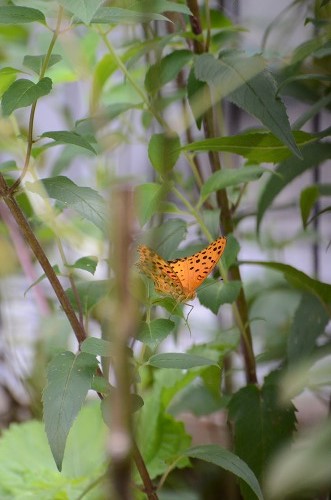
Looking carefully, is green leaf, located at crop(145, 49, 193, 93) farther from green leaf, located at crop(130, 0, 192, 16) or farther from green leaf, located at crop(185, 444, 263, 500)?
green leaf, located at crop(185, 444, 263, 500)

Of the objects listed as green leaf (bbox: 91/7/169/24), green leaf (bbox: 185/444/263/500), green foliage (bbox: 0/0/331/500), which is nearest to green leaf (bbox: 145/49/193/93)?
green foliage (bbox: 0/0/331/500)

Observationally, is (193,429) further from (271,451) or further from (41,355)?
(271,451)

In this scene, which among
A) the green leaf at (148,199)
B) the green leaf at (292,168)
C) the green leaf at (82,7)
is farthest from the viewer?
the green leaf at (292,168)

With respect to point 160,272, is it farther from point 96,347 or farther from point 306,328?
point 306,328

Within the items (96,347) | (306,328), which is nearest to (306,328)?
(306,328)

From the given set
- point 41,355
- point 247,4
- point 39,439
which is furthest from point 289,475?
point 247,4

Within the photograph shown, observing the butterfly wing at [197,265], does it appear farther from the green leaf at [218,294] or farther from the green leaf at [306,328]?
the green leaf at [306,328]

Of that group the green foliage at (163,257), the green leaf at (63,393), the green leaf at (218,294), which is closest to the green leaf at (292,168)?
the green foliage at (163,257)
